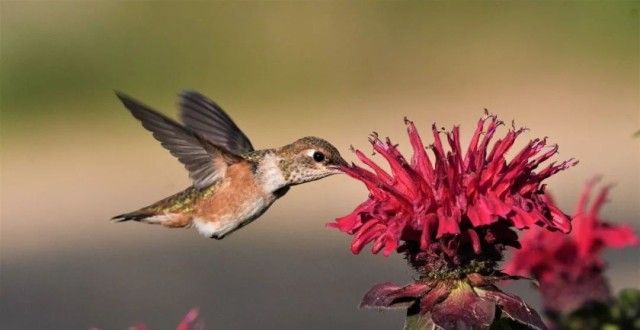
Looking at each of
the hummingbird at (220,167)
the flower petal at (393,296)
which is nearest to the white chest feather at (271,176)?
the hummingbird at (220,167)

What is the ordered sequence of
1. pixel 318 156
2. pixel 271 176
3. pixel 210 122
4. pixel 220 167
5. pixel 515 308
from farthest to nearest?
pixel 210 122, pixel 220 167, pixel 271 176, pixel 318 156, pixel 515 308

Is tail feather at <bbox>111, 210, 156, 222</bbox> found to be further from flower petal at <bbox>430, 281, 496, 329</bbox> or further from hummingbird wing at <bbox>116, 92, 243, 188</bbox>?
flower petal at <bbox>430, 281, 496, 329</bbox>

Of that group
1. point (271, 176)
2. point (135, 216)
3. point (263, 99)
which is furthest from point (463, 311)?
point (263, 99)

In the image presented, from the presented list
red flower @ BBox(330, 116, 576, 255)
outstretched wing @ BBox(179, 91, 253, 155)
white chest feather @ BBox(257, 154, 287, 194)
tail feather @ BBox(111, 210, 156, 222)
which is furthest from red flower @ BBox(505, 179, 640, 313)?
tail feather @ BBox(111, 210, 156, 222)

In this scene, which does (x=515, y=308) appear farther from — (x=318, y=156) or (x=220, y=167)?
(x=220, y=167)

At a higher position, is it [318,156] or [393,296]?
[318,156]

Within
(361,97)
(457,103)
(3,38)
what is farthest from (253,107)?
(3,38)
